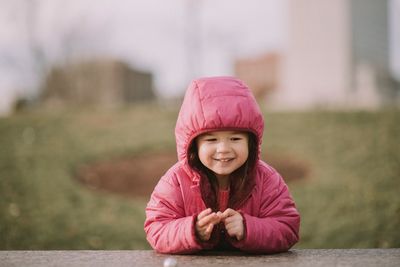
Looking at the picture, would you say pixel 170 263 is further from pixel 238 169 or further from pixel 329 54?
pixel 329 54

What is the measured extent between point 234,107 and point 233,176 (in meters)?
0.44

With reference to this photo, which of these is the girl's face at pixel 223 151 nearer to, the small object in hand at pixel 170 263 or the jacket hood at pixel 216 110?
the jacket hood at pixel 216 110

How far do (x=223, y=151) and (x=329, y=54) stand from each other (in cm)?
1682

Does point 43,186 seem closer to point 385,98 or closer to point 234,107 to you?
point 234,107

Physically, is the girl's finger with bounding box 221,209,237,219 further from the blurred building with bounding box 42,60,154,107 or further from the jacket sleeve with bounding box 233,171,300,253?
the blurred building with bounding box 42,60,154,107

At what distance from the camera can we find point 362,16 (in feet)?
63.1

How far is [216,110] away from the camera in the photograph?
2555 millimetres

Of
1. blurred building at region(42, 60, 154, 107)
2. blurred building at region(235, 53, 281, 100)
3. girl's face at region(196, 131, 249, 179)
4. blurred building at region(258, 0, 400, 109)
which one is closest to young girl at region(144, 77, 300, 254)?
girl's face at region(196, 131, 249, 179)

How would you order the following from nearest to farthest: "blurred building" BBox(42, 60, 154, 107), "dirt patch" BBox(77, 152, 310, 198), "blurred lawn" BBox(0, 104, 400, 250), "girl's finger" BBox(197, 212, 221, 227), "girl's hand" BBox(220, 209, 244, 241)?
"girl's finger" BBox(197, 212, 221, 227), "girl's hand" BBox(220, 209, 244, 241), "blurred lawn" BBox(0, 104, 400, 250), "dirt patch" BBox(77, 152, 310, 198), "blurred building" BBox(42, 60, 154, 107)

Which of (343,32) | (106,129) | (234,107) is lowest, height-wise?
(106,129)

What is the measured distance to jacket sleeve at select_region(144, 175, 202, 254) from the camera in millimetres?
2623

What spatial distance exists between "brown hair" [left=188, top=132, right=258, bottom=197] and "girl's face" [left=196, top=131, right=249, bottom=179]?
87 mm

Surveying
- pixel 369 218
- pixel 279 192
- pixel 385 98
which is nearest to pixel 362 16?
pixel 385 98

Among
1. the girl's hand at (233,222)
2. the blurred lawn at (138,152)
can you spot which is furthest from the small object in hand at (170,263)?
the blurred lawn at (138,152)
